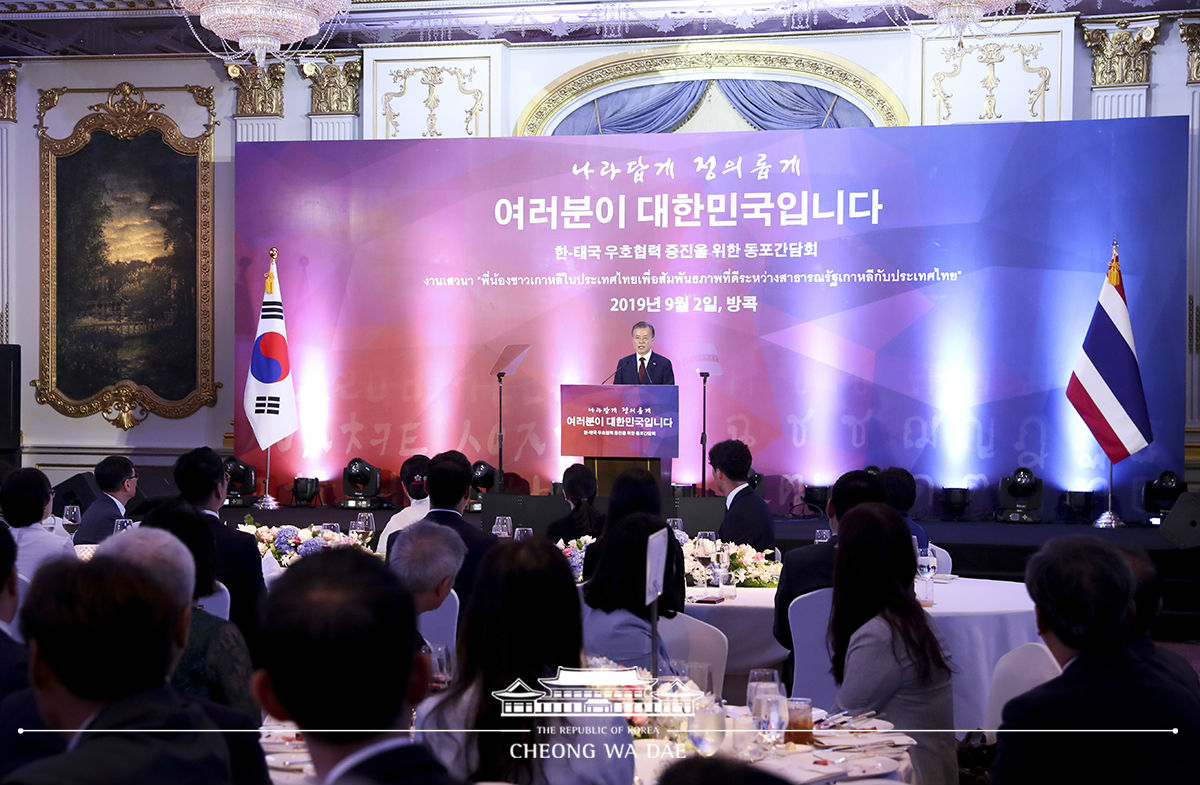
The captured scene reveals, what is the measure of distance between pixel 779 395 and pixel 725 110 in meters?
2.86

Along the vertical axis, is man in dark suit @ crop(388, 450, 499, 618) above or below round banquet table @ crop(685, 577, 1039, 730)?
above

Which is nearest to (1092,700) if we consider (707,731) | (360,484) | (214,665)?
(707,731)

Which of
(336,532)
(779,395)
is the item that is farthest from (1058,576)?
(779,395)

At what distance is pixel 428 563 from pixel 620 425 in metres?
5.37

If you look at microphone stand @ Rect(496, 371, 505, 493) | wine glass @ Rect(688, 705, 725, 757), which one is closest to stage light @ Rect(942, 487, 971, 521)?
microphone stand @ Rect(496, 371, 505, 493)

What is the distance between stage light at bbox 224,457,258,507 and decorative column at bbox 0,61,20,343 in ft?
10.4

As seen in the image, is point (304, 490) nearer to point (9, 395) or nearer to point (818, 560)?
point (9, 395)

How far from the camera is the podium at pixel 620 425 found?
8180 mm

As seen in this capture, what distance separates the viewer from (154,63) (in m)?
11.2

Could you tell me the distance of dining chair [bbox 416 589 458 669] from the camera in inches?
167

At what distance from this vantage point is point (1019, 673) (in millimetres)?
3240

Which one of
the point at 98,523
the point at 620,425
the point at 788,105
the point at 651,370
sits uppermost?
the point at 788,105

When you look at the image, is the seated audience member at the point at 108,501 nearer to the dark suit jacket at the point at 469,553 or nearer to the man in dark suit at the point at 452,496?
the man in dark suit at the point at 452,496

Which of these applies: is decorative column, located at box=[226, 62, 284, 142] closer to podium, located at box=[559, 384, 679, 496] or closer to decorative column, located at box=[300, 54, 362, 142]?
decorative column, located at box=[300, 54, 362, 142]
